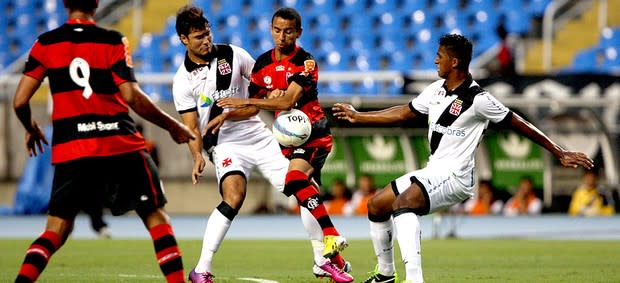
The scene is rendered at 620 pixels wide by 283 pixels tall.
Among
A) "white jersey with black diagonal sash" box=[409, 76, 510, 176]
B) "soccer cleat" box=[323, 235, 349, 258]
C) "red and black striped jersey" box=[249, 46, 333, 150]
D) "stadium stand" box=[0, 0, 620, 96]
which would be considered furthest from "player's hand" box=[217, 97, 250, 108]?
"stadium stand" box=[0, 0, 620, 96]

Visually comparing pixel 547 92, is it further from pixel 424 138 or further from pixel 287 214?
pixel 287 214

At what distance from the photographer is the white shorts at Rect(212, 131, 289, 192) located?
29.0 feet

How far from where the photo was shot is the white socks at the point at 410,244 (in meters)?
7.51

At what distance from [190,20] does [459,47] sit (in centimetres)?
201

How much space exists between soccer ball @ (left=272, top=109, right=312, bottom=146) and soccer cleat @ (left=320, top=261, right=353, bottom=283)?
39.0 inches

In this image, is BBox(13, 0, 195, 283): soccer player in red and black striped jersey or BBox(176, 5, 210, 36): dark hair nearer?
BBox(13, 0, 195, 283): soccer player in red and black striped jersey

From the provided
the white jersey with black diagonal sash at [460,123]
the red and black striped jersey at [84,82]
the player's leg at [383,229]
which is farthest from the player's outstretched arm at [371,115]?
the red and black striped jersey at [84,82]

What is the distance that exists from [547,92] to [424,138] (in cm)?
297

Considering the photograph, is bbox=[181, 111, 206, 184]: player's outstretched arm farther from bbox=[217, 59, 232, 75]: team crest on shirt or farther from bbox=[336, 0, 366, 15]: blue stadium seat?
bbox=[336, 0, 366, 15]: blue stadium seat

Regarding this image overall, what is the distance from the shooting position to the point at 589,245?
13727 millimetres

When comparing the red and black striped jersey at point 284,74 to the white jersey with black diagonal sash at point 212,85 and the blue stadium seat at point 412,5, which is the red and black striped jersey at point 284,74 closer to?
the white jersey with black diagonal sash at point 212,85

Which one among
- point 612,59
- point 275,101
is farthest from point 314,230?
point 612,59

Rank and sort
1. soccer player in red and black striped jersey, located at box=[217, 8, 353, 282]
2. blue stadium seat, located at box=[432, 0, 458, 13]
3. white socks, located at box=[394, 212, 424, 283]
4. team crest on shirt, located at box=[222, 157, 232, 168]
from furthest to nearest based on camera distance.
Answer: blue stadium seat, located at box=[432, 0, 458, 13] → team crest on shirt, located at box=[222, 157, 232, 168] → soccer player in red and black striped jersey, located at box=[217, 8, 353, 282] → white socks, located at box=[394, 212, 424, 283]

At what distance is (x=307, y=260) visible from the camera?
11617 millimetres
